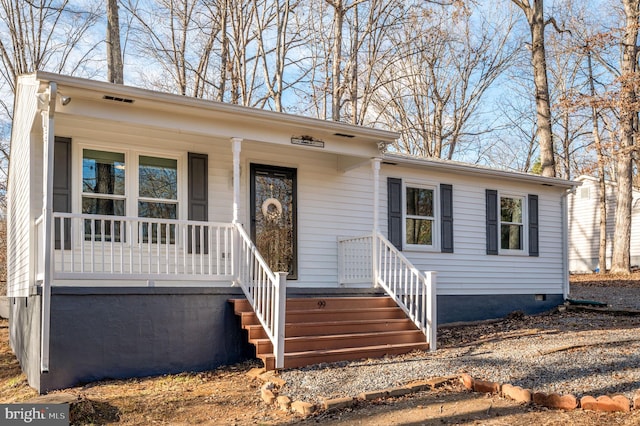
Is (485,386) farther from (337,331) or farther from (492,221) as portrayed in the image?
(492,221)

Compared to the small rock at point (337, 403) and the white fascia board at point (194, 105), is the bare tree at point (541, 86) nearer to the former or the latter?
the white fascia board at point (194, 105)

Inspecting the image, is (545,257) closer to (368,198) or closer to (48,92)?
(368,198)

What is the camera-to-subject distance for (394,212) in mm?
10320

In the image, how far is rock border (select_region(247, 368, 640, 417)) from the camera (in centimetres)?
471

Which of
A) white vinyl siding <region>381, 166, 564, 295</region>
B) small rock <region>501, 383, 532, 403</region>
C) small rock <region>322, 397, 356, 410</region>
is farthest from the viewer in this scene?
white vinyl siding <region>381, 166, 564, 295</region>

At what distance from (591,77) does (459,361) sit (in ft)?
61.5

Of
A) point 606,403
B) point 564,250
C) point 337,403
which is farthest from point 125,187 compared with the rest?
point 564,250

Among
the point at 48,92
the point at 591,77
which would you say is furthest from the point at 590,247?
the point at 48,92

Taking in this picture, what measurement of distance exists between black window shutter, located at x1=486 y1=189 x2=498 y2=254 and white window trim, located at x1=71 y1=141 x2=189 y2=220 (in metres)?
5.95

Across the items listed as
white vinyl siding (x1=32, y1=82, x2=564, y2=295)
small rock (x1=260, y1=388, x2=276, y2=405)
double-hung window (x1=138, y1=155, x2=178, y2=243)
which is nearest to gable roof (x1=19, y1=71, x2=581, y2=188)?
white vinyl siding (x1=32, y1=82, x2=564, y2=295)

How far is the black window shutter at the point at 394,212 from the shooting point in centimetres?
1027

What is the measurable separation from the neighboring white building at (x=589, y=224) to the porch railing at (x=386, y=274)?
1656 centimetres

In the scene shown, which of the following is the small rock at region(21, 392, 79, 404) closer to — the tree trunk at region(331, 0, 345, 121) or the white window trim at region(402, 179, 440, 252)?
the white window trim at region(402, 179, 440, 252)

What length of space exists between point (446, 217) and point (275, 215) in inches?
135
